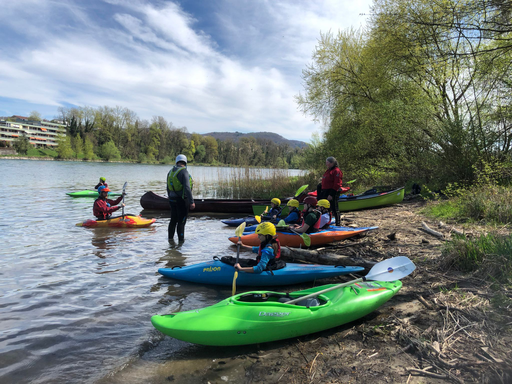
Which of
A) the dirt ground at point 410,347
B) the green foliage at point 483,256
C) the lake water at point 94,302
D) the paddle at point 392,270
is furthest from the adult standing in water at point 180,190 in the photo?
the green foliage at point 483,256

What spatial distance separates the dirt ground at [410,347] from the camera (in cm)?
229

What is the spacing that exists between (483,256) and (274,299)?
2650mm

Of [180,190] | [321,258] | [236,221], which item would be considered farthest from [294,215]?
[236,221]

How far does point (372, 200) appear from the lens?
34.5ft

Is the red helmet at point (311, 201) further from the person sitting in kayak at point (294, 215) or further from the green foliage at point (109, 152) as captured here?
the green foliage at point (109, 152)

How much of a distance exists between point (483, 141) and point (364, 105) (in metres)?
6.61

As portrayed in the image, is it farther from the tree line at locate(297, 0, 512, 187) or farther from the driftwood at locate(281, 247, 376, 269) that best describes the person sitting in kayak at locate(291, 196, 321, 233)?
the tree line at locate(297, 0, 512, 187)

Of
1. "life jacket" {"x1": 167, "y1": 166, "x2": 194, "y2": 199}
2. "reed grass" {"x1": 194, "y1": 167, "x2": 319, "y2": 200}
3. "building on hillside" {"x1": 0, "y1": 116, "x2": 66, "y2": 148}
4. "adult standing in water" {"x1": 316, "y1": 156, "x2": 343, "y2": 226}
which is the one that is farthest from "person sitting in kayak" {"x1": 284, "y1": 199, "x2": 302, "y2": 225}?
"building on hillside" {"x1": 0, "y1": 116, "x2": 66, "y2": 148}

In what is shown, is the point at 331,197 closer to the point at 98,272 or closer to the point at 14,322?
the point at 98,272

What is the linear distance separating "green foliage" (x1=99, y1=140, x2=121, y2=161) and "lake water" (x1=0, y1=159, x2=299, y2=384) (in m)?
56.3

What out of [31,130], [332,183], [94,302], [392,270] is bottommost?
[94,302]

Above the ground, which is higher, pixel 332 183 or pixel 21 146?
pixel 21 146

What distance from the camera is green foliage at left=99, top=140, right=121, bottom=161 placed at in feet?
196

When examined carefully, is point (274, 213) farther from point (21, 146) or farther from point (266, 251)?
point (21, 146)
